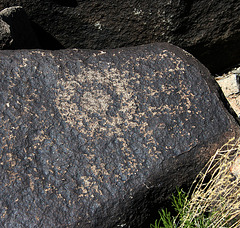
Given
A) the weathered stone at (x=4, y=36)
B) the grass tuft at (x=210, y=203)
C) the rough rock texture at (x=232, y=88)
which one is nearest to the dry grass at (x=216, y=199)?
the grass tuft at (x=210, y=203)

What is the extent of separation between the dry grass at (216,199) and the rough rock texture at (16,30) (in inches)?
49.3

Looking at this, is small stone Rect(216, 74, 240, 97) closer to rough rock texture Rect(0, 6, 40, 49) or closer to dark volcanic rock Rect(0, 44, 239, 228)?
dark volcanic rock Rect(0, 44, 239, 228)

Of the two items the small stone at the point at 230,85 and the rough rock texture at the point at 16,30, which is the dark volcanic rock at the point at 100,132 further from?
the small stone at the point at 230,85

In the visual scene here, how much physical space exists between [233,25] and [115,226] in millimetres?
1798

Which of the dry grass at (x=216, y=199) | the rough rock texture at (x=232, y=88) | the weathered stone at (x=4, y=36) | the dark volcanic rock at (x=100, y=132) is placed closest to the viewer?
the dark volcanic rock at (x=100, y=132)

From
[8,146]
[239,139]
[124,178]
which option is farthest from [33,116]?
[239,139]

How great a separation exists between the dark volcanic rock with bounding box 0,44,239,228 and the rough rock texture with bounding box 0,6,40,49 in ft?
0.95

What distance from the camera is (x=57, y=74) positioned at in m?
2.14

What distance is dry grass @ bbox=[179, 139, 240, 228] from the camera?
1921 mm

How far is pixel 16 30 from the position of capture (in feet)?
8.54

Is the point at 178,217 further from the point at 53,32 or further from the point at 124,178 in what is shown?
the point at 53,32

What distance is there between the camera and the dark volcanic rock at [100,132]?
5.97 ft

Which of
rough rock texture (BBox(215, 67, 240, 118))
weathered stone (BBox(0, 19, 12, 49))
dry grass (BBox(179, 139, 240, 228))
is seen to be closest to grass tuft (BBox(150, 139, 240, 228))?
dry grass (BBox(179, 139, 240, 228))

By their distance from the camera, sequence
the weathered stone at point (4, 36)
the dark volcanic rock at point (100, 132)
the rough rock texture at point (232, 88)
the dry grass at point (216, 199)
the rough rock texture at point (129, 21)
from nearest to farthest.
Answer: the dark volcanic rock at point (100, 132) → the dry grass at point (216, 199) → the weathered stone at point (4, 36) → the rough rock texture at point (129, 21) → the rough rock texture at point (232, 88)
